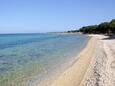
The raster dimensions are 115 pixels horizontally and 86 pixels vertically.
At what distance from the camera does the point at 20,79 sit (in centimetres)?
1351

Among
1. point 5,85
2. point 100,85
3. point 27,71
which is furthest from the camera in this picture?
point 27,71

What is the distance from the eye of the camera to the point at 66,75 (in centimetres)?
1475

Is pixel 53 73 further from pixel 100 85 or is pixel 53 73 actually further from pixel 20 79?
pixel 100 85

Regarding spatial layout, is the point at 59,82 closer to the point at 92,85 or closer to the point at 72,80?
the point at 72,80

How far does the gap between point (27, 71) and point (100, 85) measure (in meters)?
6.66

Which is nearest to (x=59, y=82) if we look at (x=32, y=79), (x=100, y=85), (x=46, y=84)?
(x=46, y=84)

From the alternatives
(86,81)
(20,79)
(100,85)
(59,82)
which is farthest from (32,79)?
(100,85)

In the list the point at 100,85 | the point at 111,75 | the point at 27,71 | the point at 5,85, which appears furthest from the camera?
the point at 27,71

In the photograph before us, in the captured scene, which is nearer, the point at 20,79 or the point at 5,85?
the point at 5,85

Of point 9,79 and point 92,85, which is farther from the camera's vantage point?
point 9,79

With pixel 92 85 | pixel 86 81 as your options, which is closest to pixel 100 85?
pixel 92 85

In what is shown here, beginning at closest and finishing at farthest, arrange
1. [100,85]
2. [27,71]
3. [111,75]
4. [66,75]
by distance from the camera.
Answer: [100,85] < [111,75] < [66,75] < [27,71]

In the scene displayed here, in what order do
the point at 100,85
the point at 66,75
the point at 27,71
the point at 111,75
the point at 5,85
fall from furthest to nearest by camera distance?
the point at 27,71
the point at 66,75
the point at 111,75
the point at 5,85
the point at 100,85

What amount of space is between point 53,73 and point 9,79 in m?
3.25
